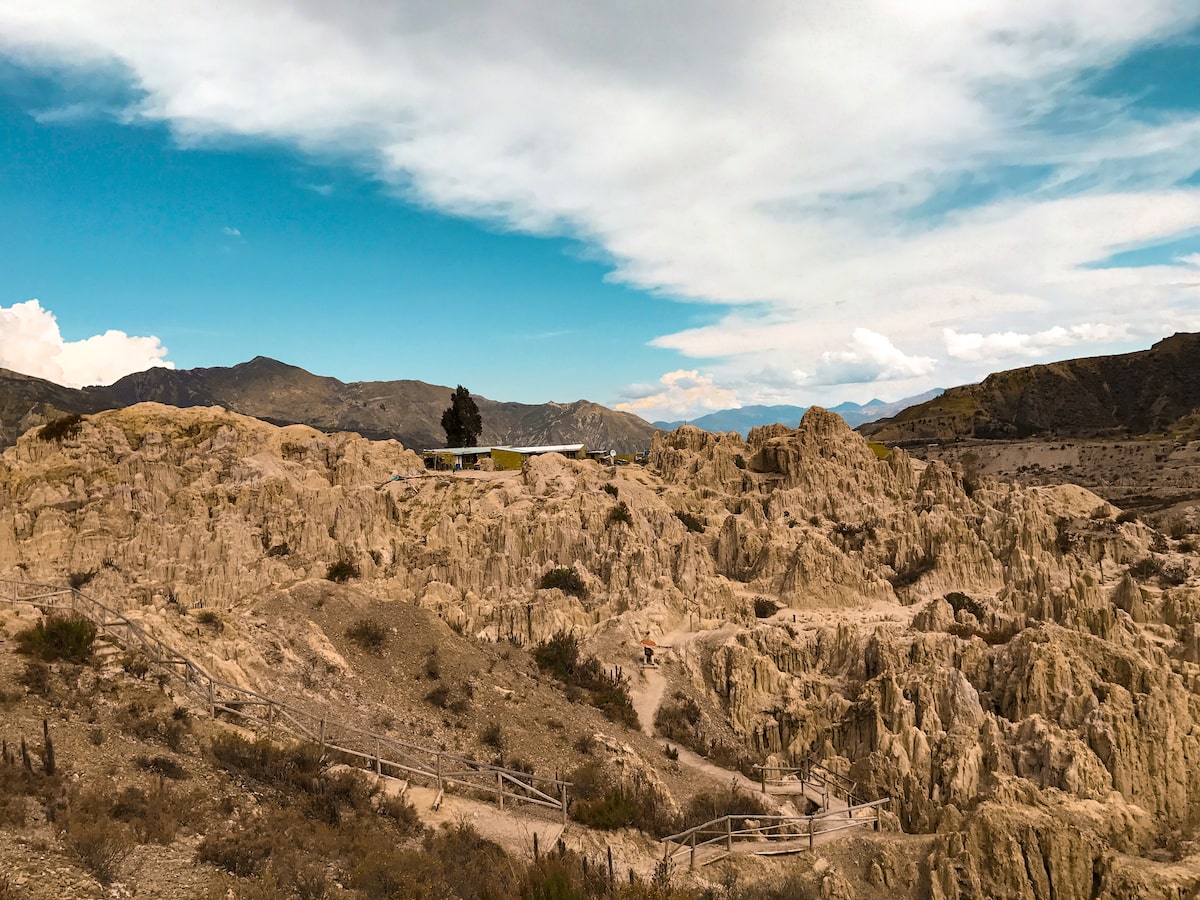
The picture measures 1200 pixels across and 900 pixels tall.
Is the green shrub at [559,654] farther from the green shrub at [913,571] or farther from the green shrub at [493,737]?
the green shrub at [913,571]

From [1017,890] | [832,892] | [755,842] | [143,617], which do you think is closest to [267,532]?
[143,617]

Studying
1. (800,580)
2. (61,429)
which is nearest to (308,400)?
(61,429)

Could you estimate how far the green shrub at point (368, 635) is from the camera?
79.4ft

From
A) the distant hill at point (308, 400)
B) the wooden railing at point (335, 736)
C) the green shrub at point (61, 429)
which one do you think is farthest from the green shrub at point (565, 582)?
the distant hill at point (308, 400)

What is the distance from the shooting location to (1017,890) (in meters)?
15.3

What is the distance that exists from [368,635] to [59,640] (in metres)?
9.15

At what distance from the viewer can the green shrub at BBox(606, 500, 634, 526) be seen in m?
38.1

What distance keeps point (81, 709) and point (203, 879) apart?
6.01 meters

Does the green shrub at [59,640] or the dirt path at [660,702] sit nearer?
the green shrub at [59,640]

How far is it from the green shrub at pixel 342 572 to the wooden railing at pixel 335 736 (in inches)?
474

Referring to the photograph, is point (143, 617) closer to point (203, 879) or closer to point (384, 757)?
point (384, 757)

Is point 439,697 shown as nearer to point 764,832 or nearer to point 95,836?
point 764,832

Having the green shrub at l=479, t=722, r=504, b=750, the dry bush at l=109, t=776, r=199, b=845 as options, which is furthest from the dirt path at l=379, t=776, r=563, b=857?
the green shrub at l=479, t=722, r=504, b=750

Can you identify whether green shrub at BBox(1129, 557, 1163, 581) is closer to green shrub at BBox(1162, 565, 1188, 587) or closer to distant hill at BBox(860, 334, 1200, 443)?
green shrub at BBox(1162, 565, 1188, 587)
